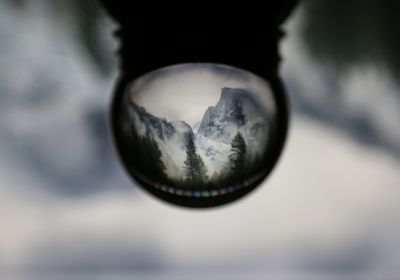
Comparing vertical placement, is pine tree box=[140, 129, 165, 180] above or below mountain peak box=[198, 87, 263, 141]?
below

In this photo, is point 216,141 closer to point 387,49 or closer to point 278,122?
point 278,122

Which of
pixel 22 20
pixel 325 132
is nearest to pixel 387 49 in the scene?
pixel 325 132

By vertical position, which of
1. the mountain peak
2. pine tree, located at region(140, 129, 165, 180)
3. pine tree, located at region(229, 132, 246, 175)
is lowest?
pine tree, located at region(229, 132, 246, 175)

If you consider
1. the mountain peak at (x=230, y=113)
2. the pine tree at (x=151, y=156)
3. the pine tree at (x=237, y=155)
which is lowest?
the pine tree at (x=237, y=155)

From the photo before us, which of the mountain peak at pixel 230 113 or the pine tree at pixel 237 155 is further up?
the mountain peak at pixel 230 113

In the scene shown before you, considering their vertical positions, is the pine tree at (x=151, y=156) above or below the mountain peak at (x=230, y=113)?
below
